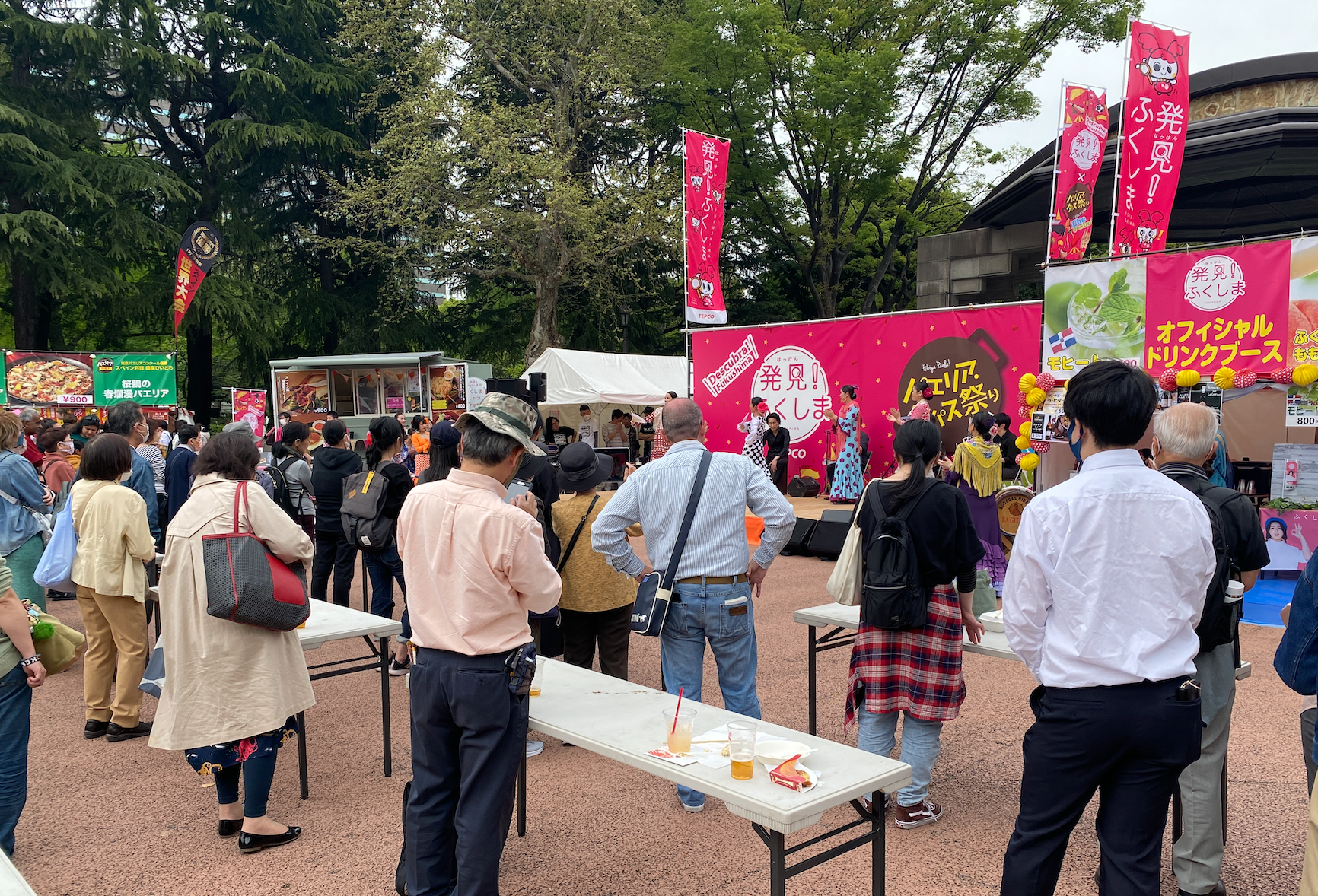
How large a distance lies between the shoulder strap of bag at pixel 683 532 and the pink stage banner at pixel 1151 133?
8670 millimetres

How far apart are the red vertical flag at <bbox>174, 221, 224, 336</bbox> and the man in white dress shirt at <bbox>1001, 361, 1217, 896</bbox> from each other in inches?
717

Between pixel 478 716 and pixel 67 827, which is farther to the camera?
pixel 67 827

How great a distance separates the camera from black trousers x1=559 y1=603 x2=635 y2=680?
463cm

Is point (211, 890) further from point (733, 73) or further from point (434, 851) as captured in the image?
point (733, 73)

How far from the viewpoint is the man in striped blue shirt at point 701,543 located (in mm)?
3521

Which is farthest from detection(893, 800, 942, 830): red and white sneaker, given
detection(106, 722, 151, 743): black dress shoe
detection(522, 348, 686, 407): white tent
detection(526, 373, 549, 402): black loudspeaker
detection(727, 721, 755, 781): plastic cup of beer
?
detection(522, 348, 686, 407): white tent

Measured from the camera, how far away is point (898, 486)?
3500 millimetres

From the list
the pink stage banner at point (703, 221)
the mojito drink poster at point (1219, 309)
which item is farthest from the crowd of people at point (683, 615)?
the pink stage banner at point (703, 221)

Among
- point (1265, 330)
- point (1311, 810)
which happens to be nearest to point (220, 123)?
point (1265, 330)

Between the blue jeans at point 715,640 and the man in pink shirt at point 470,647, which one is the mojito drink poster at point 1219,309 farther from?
the man in pink shirt at point 470,647

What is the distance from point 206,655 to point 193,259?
16.6 meters

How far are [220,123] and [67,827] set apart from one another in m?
23.6

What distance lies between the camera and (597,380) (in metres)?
17.7

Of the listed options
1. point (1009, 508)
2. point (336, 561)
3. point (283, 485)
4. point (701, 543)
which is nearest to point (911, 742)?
point (701, 543)
